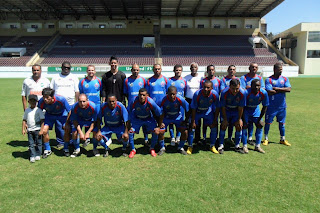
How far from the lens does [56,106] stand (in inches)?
197

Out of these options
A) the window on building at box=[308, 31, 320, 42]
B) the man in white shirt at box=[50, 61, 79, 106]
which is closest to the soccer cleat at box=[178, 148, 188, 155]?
the man in white shirt at box=[50, 61, 79, 106]

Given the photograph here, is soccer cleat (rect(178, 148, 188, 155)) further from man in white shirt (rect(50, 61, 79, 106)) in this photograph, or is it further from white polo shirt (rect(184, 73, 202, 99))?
man in white shirt (rect(50, 61, 79, 106))

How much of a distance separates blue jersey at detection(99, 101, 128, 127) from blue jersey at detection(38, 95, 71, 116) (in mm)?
855

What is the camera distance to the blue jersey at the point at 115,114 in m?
4.89

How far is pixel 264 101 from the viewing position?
201 inches

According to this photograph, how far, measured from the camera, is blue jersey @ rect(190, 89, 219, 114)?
4.94 metres

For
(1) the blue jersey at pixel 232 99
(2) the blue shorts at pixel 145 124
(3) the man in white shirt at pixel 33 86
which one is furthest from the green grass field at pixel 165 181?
(3) the man in white shirt at pixel 33 86

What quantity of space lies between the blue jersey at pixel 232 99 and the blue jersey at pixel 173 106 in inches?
31.4

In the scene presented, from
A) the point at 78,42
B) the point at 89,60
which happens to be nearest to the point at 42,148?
the point at 89,60

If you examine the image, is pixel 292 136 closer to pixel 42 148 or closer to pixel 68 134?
→ pixel 68 134

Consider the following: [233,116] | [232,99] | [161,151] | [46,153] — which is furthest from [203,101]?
[46,153]

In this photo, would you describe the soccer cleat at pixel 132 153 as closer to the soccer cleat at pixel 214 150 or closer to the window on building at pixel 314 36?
the soccer cleat at pixel 214 150

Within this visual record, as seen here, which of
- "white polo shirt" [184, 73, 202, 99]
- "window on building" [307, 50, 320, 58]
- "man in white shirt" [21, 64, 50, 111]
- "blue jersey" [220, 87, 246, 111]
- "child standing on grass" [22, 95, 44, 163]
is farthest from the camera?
A: "window on building" [307, 50, 320, 58]

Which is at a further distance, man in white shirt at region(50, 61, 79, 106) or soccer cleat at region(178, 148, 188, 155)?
man in white shirt at region(50, 61, 79, 106)
